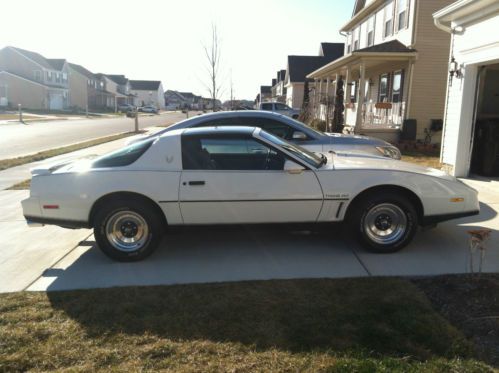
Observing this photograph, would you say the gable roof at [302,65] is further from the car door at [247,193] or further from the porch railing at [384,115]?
the car door at [247,193]

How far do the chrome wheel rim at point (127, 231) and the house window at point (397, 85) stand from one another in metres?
15.3

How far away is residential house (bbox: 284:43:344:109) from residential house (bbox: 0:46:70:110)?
39.9m

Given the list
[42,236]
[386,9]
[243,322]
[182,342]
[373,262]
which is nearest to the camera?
[182,342]

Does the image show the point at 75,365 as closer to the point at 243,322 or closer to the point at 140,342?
the point at 140,342

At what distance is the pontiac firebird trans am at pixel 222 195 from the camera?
4.89 metres

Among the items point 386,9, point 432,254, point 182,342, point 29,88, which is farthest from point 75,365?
point 29,88

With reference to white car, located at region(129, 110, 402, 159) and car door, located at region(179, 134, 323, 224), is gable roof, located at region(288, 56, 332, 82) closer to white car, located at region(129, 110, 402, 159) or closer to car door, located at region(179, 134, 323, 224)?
white car, located at region(129, 110, 402, 159)

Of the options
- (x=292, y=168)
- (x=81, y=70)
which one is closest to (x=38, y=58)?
(x=81, y=70)

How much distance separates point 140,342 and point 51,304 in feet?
3.77

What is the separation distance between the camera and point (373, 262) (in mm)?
4867

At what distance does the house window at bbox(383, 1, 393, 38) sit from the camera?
19.3 metres

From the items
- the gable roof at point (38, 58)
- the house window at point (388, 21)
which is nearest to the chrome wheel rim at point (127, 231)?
the house window at point (388, 21)

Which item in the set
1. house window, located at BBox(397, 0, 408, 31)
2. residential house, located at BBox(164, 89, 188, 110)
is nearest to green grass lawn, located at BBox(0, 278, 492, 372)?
house window, located at BBox(397, 0, 408, 31)

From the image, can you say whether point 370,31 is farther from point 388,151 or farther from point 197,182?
point 197,182
